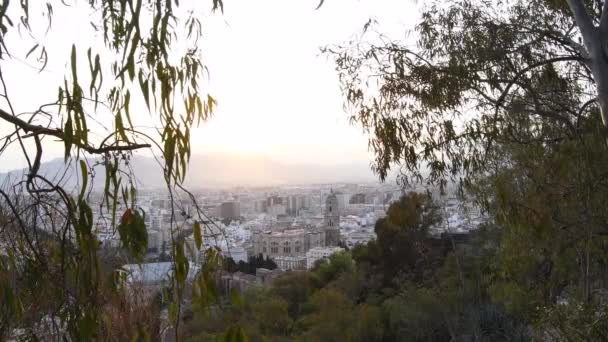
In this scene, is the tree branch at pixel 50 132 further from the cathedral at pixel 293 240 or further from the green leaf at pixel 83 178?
the cathedral at pixel 293 240

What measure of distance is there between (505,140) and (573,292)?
244 centimetres

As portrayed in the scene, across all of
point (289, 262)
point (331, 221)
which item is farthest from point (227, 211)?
point (331, 221)

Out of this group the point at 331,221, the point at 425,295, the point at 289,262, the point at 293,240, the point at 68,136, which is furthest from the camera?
the point at 331,221

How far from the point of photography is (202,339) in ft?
21.4

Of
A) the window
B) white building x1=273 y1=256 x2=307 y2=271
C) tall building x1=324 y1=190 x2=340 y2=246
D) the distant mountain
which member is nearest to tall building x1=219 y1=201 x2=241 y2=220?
the distant mountain

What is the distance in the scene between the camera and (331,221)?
23531mm

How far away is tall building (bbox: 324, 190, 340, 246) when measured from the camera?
75.8 ft

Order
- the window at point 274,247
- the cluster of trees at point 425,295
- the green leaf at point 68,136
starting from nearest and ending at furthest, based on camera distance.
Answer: the green leaf at point 68,136
the cluster of trees at point 425,295
the window at point 274,247

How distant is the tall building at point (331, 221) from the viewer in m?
23.1

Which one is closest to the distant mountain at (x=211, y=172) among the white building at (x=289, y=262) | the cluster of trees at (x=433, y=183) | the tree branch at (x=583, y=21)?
the cluster of trees at (x=433, y=183)

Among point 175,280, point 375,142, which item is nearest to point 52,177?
point 175,280

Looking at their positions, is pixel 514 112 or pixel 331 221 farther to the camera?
pixel 331 221

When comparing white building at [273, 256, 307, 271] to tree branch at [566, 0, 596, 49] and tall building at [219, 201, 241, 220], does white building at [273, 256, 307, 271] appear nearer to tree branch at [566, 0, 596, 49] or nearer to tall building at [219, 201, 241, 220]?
tall building at [219, 201, 241, 220]

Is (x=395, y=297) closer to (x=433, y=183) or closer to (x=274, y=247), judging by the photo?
(x=433, y=183)
